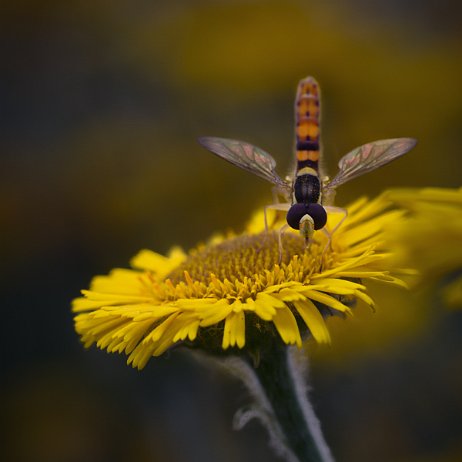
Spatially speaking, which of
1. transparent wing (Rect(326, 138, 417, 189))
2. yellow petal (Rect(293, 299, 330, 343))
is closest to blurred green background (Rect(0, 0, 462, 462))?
transparent wing (Rect(326, 138, 417, 189))

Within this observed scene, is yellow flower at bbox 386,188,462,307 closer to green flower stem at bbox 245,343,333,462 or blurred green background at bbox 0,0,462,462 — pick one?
green flower stem at bbox 245,343,333,462

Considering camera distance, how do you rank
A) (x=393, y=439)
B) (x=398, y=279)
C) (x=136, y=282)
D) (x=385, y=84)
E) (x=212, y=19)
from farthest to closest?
(x=212, y=19)
(x=385, y=84)
(x=393, y=439)
(x=136, y=282)
(x=398, y=279)

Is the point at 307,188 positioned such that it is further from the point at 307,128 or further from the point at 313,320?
the point at 313,320

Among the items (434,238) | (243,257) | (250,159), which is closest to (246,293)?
(243,257)

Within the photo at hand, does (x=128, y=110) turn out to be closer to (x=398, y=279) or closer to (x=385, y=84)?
(x=385, y=84)

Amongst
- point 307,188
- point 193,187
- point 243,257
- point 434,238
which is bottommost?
point 434,238

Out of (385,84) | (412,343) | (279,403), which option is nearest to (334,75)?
(385,84)

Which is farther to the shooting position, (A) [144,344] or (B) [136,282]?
(B) [136,282]
